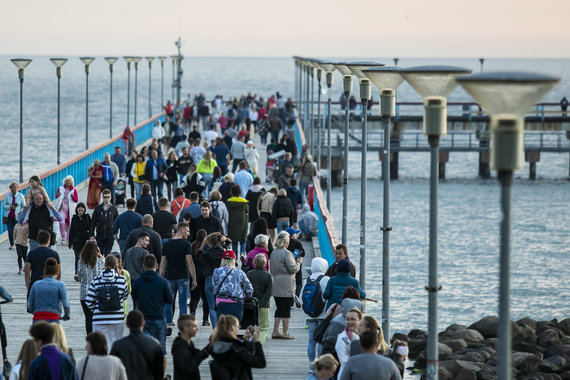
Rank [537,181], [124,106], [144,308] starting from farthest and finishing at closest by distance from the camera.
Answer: [124,106] → [537,181] → [144,308]

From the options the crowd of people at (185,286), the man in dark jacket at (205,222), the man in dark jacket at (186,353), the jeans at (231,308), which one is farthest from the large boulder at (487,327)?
the man in dark jacket at (186,353)

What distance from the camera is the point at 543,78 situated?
629 centimetres

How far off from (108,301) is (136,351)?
1.89 metres

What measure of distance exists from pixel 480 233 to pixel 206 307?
128ft

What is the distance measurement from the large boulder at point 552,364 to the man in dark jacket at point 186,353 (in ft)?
49.1

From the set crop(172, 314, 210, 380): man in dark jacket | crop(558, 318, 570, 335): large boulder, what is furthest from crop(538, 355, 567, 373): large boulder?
crop(172, 314, 210, 380): man in dark jacket

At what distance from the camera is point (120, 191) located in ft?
75.8

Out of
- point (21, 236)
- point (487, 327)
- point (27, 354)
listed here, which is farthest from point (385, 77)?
point (487, 327)

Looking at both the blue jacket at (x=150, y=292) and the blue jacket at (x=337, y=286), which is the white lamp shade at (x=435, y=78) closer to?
the blue jacket at (x=337, y=286)

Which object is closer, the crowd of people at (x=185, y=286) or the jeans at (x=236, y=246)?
the crowd of people at (x=185, y=286)

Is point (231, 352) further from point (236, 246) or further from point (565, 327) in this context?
point (565, 327)

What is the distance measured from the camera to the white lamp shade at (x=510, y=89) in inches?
247

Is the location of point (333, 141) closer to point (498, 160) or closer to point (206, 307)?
point (206, 307)

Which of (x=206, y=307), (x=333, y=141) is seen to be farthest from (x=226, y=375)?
(x=333, y=141)
